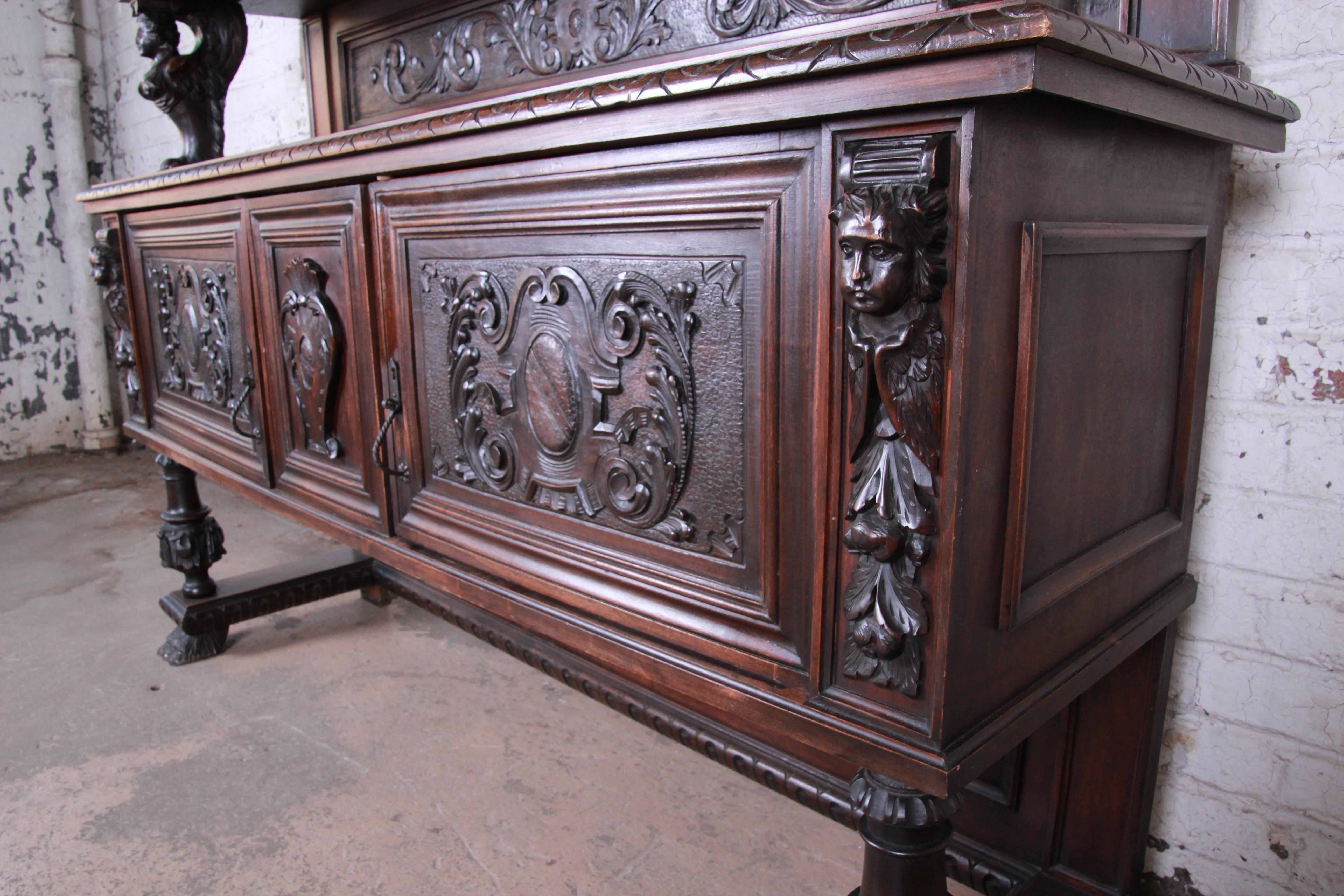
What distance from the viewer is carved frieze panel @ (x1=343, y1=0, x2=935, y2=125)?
1341 millimetres

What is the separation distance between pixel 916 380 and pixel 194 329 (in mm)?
1586

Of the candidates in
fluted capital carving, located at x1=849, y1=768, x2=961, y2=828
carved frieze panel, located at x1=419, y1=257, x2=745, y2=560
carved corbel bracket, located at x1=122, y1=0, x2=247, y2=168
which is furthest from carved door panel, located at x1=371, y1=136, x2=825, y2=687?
carved corbel bracket, located at x1=122, y1=0, x2=247, y2=168

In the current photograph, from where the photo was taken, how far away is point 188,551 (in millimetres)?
2195

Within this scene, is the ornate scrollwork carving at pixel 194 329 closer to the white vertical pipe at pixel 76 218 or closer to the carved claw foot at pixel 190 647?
the carved claw foot at pixel 190 647

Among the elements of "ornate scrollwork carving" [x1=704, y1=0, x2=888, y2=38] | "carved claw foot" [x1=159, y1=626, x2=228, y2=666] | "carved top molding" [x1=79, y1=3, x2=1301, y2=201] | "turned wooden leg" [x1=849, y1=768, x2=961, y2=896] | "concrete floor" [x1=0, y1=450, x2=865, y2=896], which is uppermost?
"ornate scrollwork carving" [x1=704, y1=0, x2=888, y2=38]

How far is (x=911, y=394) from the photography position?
2.15 feet

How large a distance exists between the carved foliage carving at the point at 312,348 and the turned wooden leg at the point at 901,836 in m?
0.97

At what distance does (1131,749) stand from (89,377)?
4763 mm

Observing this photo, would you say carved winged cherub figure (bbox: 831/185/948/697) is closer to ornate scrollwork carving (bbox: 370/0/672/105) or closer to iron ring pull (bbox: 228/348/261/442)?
ornate scrollwork carving (bbox: 370/0/672/105)

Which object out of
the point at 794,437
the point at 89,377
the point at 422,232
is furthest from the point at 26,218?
the point at 794,437

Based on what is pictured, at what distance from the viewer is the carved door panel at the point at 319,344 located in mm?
1261

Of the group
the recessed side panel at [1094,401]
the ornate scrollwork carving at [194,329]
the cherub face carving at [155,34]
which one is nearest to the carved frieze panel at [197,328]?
the ornate scrollwork carving at [194,329]

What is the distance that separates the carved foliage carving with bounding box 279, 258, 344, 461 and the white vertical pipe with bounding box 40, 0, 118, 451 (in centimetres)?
356

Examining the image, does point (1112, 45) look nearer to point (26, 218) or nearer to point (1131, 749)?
point (1131, 749)
